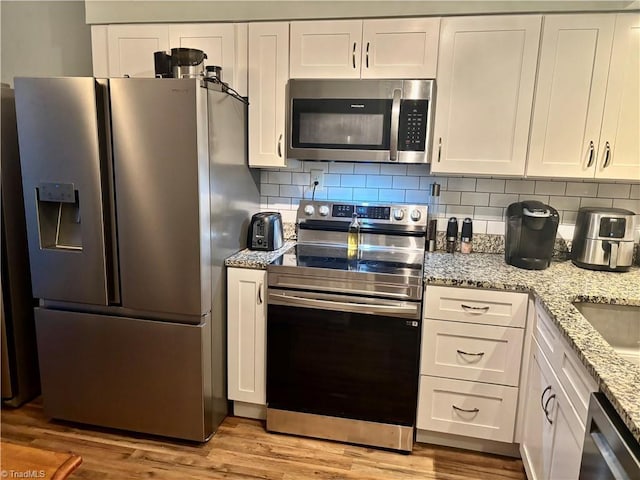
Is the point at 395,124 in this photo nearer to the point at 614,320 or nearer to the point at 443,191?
the point at 443,191

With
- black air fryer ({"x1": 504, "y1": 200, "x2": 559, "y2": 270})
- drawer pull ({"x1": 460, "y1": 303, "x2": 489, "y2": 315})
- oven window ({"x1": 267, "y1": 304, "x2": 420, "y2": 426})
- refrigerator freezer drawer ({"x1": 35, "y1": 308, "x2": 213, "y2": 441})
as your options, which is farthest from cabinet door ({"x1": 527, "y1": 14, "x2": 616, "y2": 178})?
refrigerator freezer drawer ({"x1": 35, "y1": 308, "x2": 213, "y2": 441})

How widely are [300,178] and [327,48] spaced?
76cm

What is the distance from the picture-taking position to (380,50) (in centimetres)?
229

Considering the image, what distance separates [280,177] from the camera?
9.24 ft

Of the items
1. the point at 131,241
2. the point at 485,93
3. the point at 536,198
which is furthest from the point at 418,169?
the point at 131,241

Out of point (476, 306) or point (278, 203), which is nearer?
point (476, 306)

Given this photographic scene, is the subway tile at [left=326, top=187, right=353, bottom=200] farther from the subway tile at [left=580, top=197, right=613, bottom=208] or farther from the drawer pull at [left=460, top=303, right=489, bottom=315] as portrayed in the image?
the subway tile at [left=580, top=197, right=613, bottom=208]

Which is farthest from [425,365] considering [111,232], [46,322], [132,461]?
[46,322]

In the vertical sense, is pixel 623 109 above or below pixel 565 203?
above

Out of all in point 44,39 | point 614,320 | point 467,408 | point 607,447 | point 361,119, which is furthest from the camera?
point 44,39

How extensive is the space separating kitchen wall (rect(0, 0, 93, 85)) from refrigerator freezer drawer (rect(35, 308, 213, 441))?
160 cm

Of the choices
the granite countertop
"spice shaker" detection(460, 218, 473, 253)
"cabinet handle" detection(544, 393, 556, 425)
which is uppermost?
A: "spice shaker" detection(460, 218, 473, 253)

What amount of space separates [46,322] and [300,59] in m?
1.82

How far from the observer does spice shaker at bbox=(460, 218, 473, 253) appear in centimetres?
256
